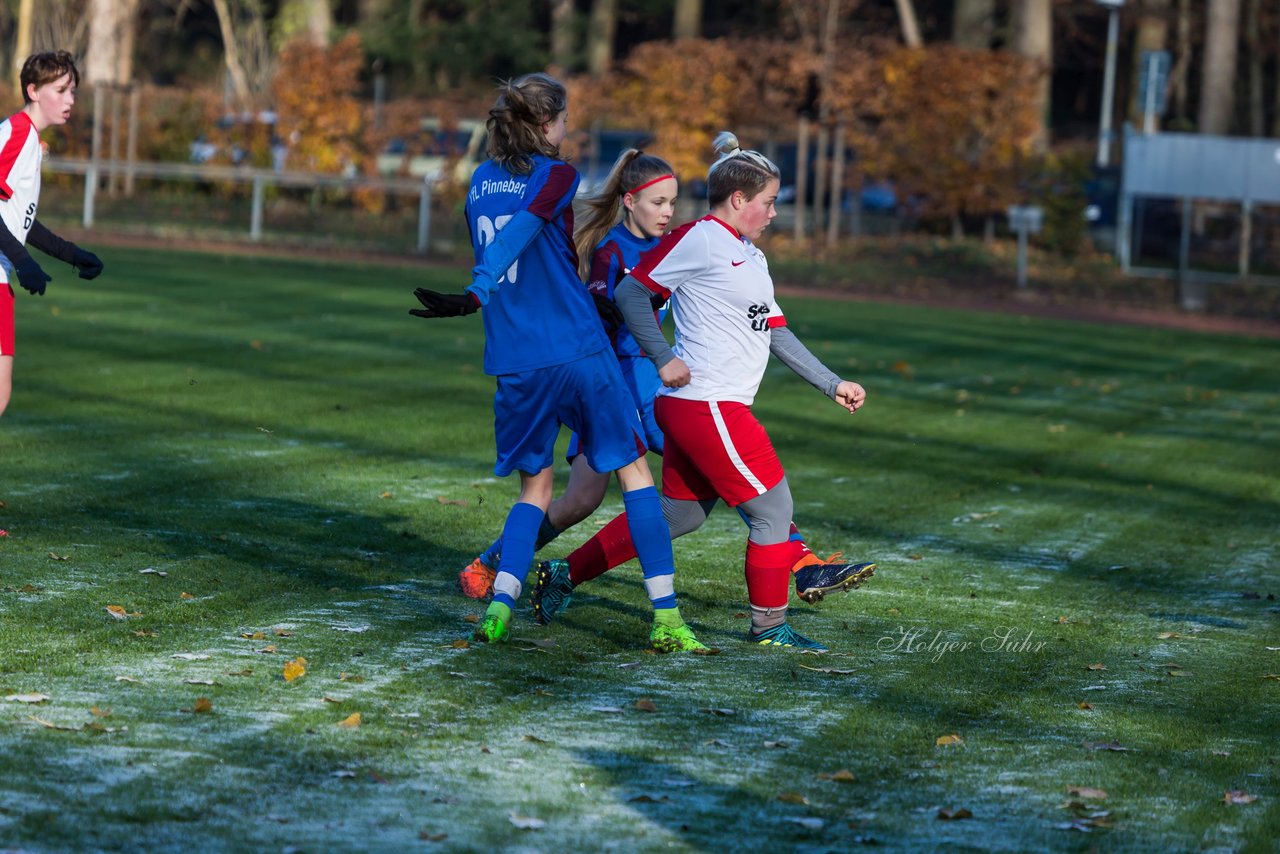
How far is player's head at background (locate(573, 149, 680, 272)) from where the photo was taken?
673 centimetres

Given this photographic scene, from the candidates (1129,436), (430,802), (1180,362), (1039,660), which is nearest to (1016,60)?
(1180,362)

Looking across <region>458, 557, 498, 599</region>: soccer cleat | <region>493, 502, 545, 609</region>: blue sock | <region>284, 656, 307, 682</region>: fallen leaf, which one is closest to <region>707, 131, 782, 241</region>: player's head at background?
<region>493, 502, 545, 609</region>: blue sock

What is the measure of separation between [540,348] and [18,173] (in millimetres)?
2793

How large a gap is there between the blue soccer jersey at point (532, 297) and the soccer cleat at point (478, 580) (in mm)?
1203

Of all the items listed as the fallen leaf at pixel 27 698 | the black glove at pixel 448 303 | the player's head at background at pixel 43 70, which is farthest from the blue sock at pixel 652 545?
the player's head at background at pixel 43 70

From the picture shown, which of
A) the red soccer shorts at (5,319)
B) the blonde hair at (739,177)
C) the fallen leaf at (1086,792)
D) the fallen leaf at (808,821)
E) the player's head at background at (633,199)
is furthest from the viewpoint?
the red soccer shorts at (5,319)

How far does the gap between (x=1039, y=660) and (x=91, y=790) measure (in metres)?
3.62

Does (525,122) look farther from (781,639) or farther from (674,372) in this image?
(781,639)

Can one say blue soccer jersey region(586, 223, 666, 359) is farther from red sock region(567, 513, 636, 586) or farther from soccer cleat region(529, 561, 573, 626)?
soccer cleat region(529, 561, 573, 626)

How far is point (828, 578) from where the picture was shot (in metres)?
6.85

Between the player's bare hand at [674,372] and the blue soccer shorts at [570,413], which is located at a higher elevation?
the player's bare hand at [674,372]

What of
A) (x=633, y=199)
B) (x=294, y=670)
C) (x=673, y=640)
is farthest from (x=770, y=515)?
(x=294, y=670)

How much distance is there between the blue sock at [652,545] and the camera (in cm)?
643

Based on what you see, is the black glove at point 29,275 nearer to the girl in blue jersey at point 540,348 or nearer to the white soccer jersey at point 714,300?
the girl in blue jersey at point 540,348
